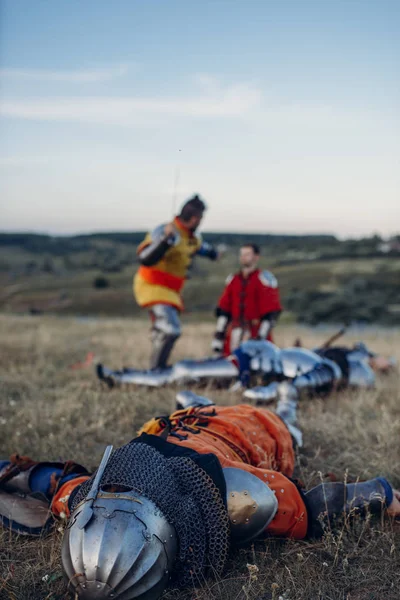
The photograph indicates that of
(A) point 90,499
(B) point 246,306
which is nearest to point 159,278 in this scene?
(B) point 246,306

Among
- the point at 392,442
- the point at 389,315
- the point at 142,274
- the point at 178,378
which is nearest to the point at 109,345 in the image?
the point at 142,274

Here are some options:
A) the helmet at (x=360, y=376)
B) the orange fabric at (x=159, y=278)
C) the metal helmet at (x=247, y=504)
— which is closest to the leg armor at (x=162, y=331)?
the orange fabric at (x=159, y=278)

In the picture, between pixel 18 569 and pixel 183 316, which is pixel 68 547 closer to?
pixel 18 569

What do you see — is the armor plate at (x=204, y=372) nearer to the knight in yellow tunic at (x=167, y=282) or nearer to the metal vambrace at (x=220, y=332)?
the knight in yellow tunic at (x=167, y=282)

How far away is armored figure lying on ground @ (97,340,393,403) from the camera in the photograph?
590 cm

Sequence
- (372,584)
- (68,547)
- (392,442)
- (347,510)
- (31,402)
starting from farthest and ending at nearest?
1. (31,402)
2. (392,442)
3. (347,510)
4. (372,584)
5. (68,547)

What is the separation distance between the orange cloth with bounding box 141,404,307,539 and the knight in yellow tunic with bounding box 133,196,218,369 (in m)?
3.42

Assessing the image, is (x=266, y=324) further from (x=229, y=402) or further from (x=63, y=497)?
(x=63, y=497)

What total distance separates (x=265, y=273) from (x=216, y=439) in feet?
15.2

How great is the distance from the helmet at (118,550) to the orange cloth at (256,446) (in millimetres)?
642

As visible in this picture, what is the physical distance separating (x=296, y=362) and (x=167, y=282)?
87.6 inches

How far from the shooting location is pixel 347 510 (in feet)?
10.4

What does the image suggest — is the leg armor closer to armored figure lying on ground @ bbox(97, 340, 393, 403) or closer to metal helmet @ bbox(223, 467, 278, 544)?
armored figure lying on ground @ bbox(97, 340, 393, 403)

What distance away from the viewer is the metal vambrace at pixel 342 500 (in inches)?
120
